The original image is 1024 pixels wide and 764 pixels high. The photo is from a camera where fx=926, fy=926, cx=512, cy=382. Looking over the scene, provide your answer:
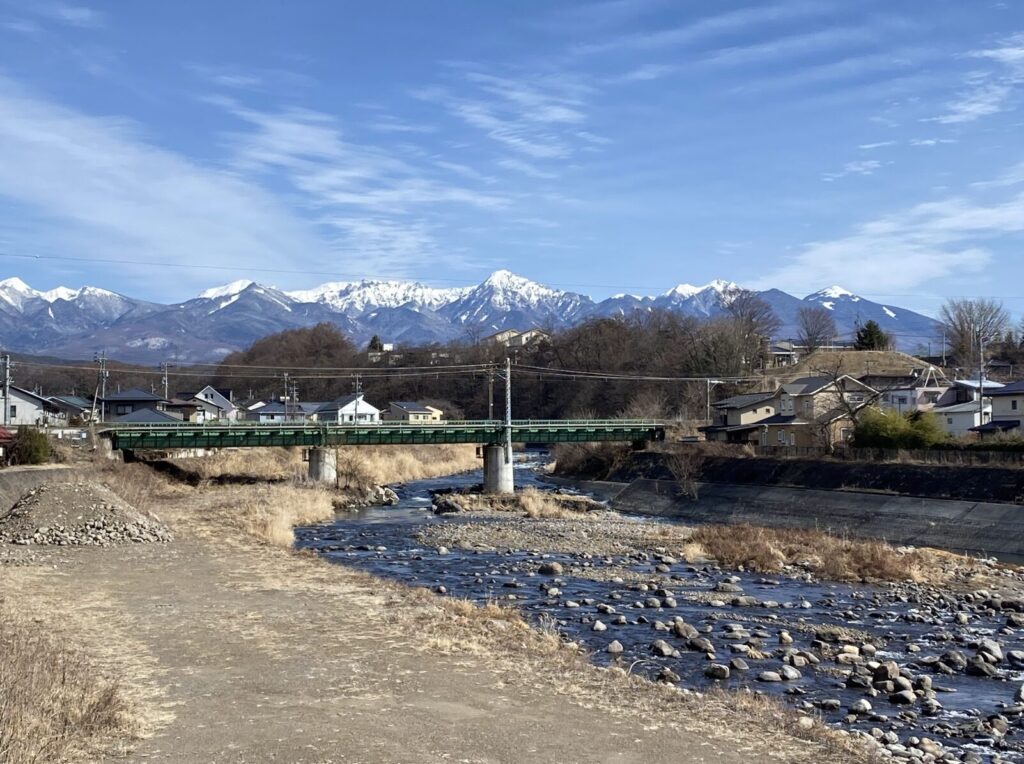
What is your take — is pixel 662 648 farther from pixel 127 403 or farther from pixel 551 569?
pixel 127 403

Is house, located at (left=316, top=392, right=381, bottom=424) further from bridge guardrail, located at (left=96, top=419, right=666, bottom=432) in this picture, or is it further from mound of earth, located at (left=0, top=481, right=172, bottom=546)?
mound of earth, located at (left=0, top=481, right=172, bottom=546)

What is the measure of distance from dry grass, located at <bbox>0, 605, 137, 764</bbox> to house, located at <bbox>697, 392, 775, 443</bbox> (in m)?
59.5

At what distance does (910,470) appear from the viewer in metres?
45.5

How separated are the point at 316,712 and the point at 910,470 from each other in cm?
3919

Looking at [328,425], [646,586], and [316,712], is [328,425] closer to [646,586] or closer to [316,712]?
[646,586]

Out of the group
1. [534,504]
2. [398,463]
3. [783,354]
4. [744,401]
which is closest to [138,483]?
[534,504]

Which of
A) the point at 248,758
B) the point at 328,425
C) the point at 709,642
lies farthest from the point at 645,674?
the point at 328,425

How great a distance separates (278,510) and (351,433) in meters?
22.1

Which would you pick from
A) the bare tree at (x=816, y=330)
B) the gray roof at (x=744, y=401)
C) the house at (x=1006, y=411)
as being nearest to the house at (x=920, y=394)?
the gray roof at (x=744, y=401)

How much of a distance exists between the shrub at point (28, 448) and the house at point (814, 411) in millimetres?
45770

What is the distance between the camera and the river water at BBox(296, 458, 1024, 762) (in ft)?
51.9

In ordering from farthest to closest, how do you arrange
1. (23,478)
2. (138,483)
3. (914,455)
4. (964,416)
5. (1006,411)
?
(964,416) < (1006,411) < (138,483) < (914,455) < (23,478)

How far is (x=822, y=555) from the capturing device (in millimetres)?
32469

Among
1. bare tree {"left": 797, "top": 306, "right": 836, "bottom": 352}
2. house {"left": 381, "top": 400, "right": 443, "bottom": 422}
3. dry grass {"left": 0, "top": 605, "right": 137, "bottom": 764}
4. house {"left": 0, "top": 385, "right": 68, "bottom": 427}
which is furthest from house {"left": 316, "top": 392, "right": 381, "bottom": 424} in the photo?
dry grass {"left": 0, "top": 605, "right": 137, "bottom": 764}
